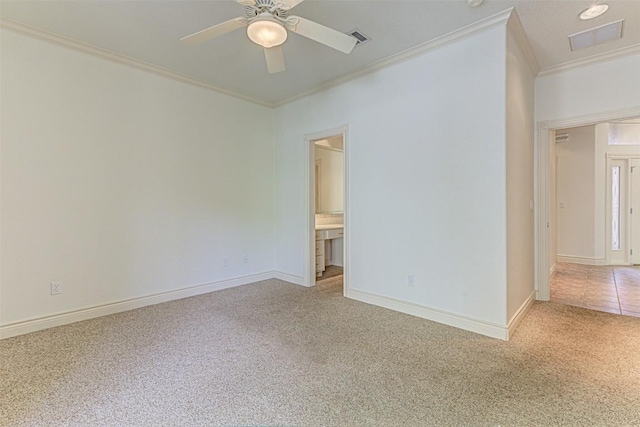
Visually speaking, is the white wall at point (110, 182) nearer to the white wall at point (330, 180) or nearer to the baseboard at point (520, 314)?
the white wall at point (330, 180)

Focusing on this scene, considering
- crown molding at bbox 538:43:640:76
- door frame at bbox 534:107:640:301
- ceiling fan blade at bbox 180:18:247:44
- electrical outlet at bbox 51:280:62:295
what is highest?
crown molding at bbox 538:43:640:76

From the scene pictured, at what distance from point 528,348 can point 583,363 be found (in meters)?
0.34

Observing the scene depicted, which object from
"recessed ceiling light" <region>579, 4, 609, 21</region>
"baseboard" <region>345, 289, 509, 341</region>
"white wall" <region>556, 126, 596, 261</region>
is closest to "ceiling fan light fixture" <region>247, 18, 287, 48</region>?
"recessed ceiling light" <region>579, 4, 609, 21</region>

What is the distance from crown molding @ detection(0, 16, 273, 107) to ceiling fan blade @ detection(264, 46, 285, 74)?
1799 mm

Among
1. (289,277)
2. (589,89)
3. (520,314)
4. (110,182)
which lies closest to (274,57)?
(110,182)

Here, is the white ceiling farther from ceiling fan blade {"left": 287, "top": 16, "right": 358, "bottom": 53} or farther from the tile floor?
the tile floor

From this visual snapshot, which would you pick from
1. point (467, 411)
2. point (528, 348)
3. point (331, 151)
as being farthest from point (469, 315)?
point (331, 151)

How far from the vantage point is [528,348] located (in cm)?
247

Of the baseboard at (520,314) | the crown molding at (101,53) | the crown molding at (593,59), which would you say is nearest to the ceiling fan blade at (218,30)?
the crown molding at (101,53)

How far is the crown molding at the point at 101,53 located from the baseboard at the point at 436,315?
3.33 metres

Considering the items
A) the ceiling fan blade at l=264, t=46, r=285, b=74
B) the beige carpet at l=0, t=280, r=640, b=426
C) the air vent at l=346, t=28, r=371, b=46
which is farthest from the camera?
the air vent at l=346, t=28, r=371, b=46

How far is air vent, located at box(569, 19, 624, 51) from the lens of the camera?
2.73 metres

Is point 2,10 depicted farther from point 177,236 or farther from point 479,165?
point 479,165

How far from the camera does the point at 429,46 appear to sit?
3031 millimetres
